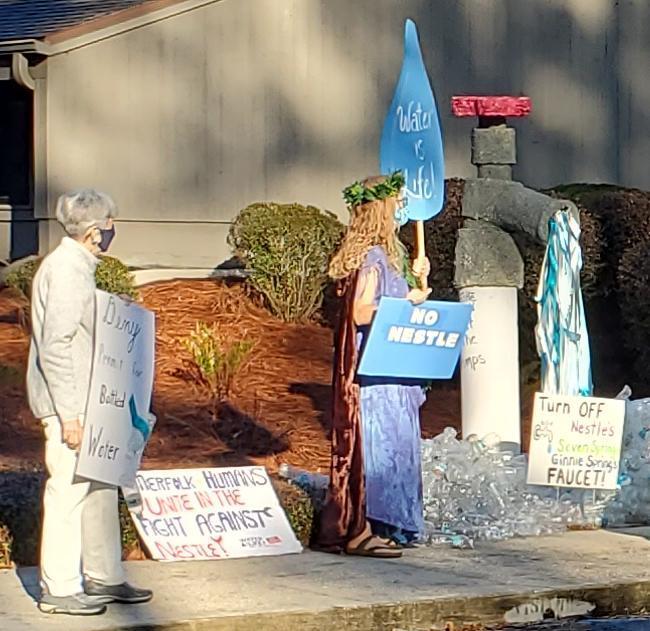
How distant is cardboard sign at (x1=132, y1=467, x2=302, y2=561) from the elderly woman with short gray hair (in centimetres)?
142

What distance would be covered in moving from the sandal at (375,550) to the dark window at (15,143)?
9.58 m

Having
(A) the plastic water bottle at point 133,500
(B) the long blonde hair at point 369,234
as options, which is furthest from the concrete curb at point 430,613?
(B) the long blonde hair at point 369,234

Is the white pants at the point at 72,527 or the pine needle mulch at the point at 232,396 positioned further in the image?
the pine needle mulch at the point at 232,396

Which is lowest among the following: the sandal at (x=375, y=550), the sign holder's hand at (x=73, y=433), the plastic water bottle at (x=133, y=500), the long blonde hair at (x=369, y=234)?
the sandal at (x=375, y=550)

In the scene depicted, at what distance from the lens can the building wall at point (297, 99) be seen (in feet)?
55.7

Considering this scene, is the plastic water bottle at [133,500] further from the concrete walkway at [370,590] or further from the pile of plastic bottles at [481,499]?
the pile of plastic bottles at [481,499]

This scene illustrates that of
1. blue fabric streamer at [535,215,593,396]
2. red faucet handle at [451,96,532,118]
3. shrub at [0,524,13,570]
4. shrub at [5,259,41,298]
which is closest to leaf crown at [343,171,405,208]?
red faucet handle at [451,96,532,118]

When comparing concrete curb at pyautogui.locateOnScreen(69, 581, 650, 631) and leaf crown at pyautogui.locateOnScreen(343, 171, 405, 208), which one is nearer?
concrete curb at pyautogui.locateOnScreen(69, 581, 650, 631)

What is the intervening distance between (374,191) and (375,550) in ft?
6.29

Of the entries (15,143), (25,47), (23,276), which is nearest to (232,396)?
(23,276)

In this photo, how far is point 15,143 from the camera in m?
18.0

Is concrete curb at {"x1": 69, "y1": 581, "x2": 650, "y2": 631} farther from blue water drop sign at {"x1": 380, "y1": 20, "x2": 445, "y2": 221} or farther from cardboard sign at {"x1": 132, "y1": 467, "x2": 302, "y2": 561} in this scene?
blue water drop sign at {"x1": 380, "y1": 20, "x2": 445, "y2": 221}

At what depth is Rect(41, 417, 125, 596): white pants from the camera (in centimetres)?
718

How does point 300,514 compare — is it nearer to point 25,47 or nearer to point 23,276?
point 23,276
